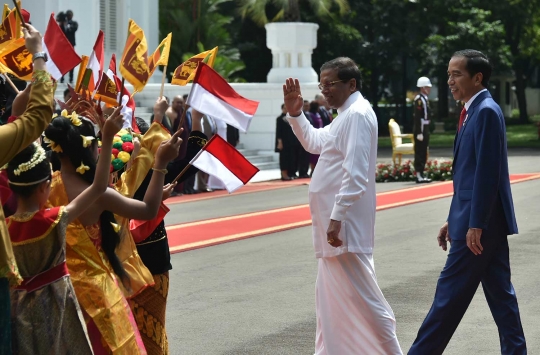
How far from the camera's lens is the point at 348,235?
233 inches

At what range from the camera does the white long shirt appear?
5816 mm

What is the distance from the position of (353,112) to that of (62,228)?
217 centimetres

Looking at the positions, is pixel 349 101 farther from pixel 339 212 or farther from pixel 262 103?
pixel 262 103

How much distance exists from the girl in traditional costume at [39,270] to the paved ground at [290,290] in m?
2.62

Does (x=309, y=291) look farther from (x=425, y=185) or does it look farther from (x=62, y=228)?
(x=425, y=185)

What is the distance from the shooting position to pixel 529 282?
9.41 m

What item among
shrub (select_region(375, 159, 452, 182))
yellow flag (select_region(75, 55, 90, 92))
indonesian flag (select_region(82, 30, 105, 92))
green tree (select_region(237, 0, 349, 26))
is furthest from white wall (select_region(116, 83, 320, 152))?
yellow flag (select_region(75, 55, 90, 92))

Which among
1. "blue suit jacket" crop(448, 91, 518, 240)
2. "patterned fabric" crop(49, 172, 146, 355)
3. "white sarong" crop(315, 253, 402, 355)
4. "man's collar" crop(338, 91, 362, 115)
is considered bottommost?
"white sarong" crop(315, 253, 402, 355)

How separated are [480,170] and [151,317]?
2027 mm

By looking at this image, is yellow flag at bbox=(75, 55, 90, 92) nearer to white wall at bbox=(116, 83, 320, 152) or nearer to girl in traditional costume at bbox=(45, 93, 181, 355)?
girl in traditional costume at bbox=(45, 93, 181, 355)

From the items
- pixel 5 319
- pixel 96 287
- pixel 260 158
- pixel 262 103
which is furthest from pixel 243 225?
pixel 262 103

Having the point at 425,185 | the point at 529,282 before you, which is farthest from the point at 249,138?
the point at 529,282

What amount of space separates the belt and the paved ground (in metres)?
2.68

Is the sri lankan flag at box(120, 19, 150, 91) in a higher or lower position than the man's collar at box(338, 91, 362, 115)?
higher
